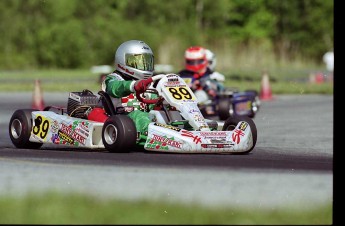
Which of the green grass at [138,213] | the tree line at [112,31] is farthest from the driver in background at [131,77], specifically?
the tree line at [112,31]

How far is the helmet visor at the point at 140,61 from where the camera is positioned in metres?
10.8

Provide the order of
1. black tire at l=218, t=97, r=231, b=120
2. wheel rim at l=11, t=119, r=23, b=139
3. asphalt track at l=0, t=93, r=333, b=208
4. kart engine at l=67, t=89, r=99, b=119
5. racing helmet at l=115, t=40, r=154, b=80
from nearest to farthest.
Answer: asphalt track at l=0, t=93, r=333, b=208 → racing helmet at l=115, t=40, r=154, b=80 → kart engine at l=67, t=89, r=99, b=119 → wheel rim at l=11, t=119, r=23, b=139 → black tire at l=218, t=97, r=231, b=120

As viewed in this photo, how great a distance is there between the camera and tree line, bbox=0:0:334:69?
41000mm

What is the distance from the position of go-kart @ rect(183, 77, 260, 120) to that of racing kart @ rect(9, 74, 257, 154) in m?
5.62

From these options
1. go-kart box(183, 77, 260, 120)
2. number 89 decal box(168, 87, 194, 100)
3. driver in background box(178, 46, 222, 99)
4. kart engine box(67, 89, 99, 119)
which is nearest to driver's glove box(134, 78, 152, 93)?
number 89 decal box(168, 87, 194, 100)

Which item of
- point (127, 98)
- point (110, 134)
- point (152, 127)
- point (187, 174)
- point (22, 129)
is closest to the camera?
point (187, 174)

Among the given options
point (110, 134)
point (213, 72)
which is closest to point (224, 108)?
point (213, 72)

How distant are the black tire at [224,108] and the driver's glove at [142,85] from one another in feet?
21.7

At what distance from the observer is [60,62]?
43031 mm

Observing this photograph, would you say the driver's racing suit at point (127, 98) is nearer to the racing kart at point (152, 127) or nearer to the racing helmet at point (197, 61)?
the racing kart at point (152, 127)

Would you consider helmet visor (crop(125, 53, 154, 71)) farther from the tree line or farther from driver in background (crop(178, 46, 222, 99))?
the tree line

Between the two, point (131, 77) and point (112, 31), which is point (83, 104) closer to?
point (131, 77)

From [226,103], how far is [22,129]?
6.08 meters

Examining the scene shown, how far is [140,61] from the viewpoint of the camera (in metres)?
10.8
